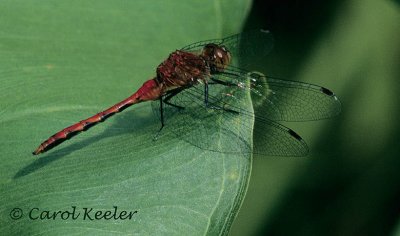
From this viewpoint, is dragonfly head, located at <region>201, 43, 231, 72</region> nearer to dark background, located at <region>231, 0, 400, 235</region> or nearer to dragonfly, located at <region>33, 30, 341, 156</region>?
dragonfly, located at <region>33, 30, 341, 156</region>

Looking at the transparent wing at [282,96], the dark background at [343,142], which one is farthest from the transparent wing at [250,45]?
the transparent wing at [282,96]

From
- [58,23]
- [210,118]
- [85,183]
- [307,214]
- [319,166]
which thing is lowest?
[307,214]

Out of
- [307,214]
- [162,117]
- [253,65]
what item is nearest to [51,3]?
[162,117]

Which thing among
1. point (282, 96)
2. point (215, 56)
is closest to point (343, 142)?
point (282, 96)

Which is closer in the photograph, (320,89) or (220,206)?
(220,206)

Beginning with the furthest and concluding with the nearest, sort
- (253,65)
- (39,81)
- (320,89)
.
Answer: (253,65) < (320,89) < (39,81)

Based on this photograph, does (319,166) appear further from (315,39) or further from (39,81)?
(39,81)

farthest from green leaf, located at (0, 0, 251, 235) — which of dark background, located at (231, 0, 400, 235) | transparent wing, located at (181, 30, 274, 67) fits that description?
dark background, located at (231, 0, 400, 235)
